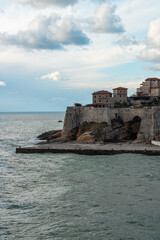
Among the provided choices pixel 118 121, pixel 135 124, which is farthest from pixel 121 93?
pixel 118 121

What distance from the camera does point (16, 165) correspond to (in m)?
43.0

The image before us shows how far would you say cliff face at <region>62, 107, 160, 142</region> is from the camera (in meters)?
57.5

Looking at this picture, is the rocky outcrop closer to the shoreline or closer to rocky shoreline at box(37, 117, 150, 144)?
rocky shoreline at box(37, 117, 150, 144)

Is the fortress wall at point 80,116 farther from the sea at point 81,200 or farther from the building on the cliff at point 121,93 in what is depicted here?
the sea at point 81,200

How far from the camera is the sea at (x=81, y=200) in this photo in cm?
2072

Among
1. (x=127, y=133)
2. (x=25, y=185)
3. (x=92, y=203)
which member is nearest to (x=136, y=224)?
(x=92, y=203)

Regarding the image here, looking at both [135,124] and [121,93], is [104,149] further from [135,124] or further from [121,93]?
[121,93]

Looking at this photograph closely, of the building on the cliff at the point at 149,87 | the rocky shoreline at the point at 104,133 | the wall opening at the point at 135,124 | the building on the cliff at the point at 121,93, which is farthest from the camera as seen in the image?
the building on the cliff at the point at 149,87

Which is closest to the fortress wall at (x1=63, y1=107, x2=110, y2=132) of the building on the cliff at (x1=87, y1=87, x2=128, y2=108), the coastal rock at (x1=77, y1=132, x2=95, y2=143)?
the coastal rock at (x1=77, y1=132, x2=95, y2=143)

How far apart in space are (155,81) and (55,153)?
6081 centimetres

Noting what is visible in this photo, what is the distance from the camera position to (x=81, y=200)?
26.3 m

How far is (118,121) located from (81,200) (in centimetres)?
3903

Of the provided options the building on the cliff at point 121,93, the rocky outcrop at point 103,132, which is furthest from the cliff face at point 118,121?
the building on the cliff at point 121,93

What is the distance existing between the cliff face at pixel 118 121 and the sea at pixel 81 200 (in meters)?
15.8
